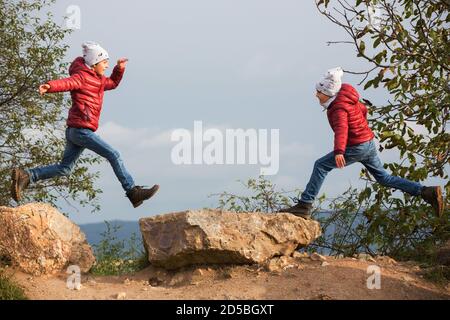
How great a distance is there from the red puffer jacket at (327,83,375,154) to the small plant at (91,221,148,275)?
327 centimetres

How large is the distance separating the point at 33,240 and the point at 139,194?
4.96 ft

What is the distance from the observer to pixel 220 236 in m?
8.62

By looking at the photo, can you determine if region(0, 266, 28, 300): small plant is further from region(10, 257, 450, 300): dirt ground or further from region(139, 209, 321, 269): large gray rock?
region(139, 209, 321, 269): large gray rock

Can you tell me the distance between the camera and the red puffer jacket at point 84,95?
8891 mm

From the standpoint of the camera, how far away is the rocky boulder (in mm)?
8758

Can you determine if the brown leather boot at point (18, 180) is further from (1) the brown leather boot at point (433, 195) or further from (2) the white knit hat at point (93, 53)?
(1) the brown leather boot at point (433, 195)

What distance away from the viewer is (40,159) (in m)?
15.6

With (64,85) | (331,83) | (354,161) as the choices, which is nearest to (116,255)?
(64,85)

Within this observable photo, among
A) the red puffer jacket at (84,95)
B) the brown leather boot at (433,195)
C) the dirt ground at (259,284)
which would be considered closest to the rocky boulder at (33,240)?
the dirt ground at (259,284)

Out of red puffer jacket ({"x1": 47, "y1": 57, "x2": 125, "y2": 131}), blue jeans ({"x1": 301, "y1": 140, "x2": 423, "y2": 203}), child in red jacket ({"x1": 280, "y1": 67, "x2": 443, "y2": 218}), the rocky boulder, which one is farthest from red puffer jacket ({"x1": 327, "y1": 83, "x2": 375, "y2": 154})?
the rocky boulder
